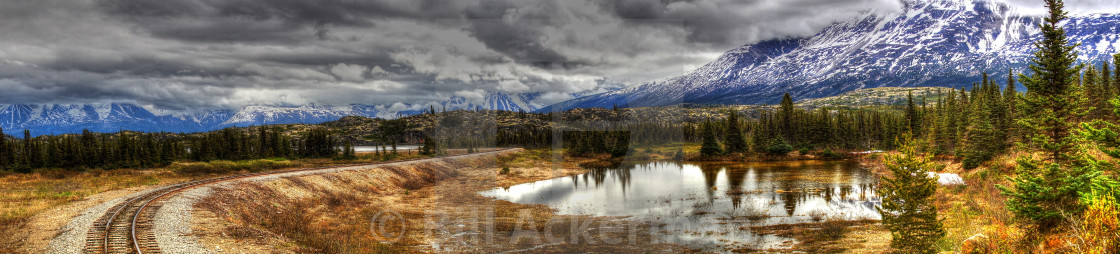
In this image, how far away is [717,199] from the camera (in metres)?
43.1

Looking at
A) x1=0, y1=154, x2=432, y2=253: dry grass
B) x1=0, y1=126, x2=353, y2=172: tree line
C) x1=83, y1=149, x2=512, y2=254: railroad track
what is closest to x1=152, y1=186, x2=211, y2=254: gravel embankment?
x1=83, y1=149, x2=512, y2=254: railroad track

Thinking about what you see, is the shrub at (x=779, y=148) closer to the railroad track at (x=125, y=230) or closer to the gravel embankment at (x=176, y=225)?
the gravel embankment at (x=176, y=225)

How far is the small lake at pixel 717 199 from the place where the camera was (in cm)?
2922

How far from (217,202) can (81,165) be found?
54328 mm

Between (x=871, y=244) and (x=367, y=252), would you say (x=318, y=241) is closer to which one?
(x=367, y=252)

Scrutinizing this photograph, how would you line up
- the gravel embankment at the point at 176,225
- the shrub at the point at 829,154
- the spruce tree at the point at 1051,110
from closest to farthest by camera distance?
the spruce tree at the point at 1051,110, the gravel embankment at the point at 176,225, the shrub at the point at 829,154

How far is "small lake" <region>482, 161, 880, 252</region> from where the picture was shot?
29219mm

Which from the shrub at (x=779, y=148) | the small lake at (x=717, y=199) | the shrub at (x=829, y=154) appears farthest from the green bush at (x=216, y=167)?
the shrub at (x=829, y=154)

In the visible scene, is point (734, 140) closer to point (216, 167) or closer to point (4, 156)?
point (216, 167)

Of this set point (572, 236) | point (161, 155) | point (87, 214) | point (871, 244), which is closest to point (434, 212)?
point (572, 236)

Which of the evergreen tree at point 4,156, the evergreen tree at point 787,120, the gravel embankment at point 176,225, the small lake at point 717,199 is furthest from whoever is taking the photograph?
the evergreen tree at point 787,120

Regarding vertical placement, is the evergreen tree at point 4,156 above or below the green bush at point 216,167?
above

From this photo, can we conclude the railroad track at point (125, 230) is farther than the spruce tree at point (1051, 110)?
No

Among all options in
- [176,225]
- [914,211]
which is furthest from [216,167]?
[914,211]
